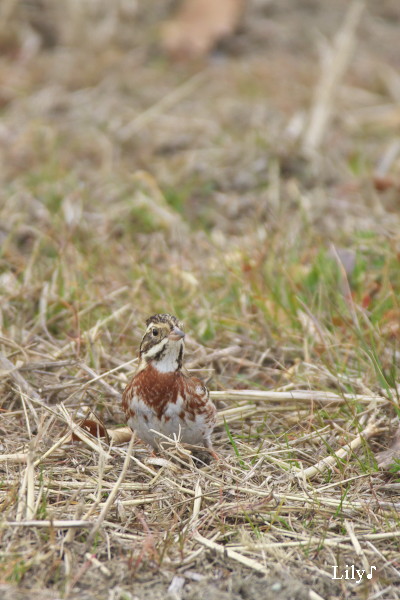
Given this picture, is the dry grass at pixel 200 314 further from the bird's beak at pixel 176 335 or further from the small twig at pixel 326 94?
the bird's beak at pixel 176 335

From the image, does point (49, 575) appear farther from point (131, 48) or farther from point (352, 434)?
point (131, 48)

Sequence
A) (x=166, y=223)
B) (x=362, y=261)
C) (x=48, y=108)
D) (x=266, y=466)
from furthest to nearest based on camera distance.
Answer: (x=48, y=108) → (x=166, y=223) → (x=362, y=261) → (x=266, y=466)

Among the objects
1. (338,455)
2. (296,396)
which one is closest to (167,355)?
(296,396)

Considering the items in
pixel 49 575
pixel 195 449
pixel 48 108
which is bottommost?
pixel 48 108

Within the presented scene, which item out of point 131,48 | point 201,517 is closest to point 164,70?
point 131,48

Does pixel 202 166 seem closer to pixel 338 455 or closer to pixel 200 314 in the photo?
pixel 200 314

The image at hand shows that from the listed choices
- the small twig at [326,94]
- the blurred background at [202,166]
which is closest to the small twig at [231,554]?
the blurred background at [202,166]
